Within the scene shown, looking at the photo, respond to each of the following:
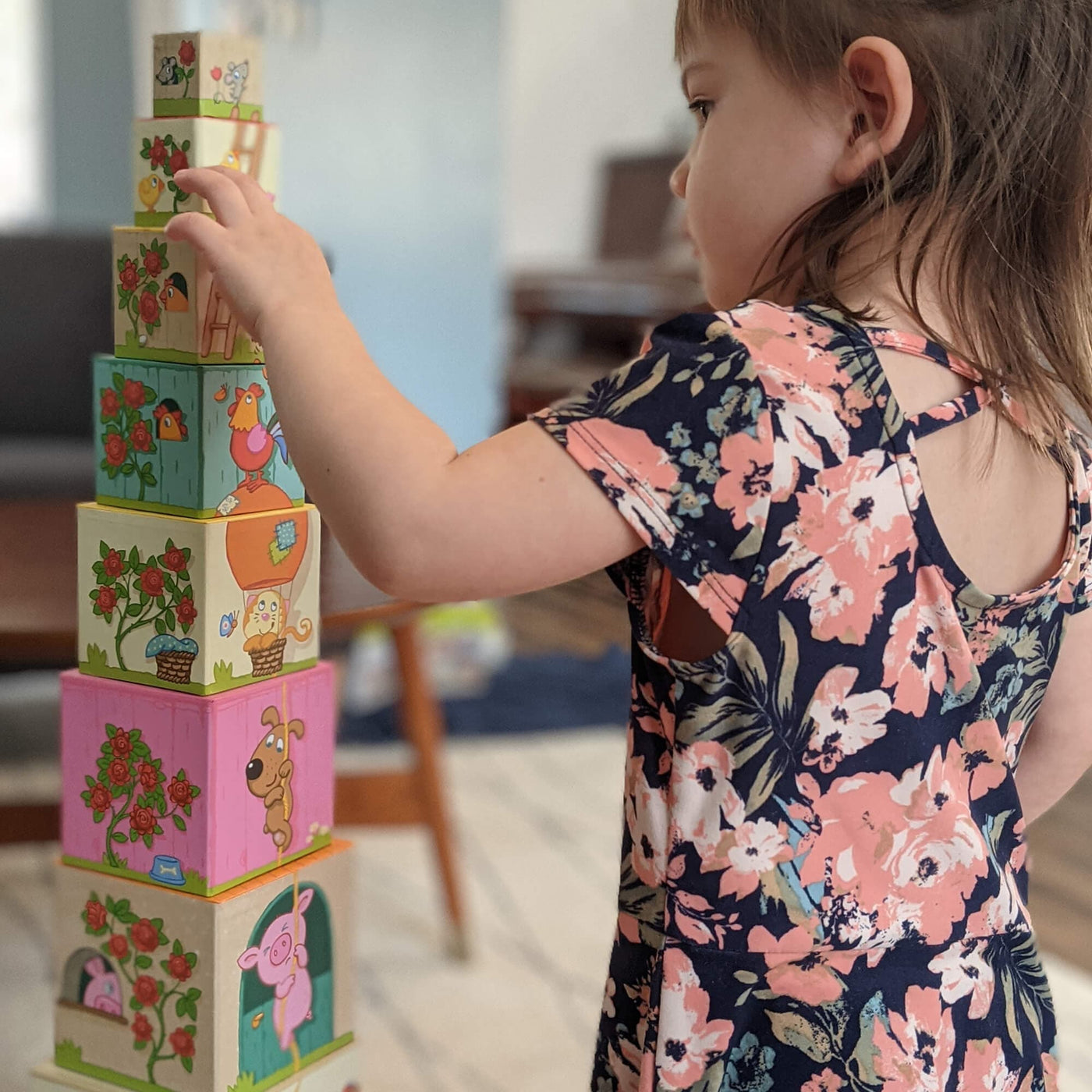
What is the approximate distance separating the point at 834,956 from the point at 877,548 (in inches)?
8.2

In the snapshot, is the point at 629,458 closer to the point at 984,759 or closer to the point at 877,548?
the point at 877,548

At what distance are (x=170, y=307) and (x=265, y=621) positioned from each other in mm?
174

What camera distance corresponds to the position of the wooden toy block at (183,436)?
703mm

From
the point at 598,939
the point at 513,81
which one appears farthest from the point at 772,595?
the point at 513,81

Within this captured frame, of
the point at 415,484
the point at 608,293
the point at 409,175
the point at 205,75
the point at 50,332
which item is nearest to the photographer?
the point at 415,484

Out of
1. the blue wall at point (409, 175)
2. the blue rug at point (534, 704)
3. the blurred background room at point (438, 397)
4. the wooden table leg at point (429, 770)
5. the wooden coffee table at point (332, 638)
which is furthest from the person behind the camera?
the blue wall at point (409, 175)

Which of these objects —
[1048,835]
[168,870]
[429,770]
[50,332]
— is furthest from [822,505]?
[50,332]

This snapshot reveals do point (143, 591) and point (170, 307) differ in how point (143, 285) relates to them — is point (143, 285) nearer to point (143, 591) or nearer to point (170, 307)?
point (170, 307)

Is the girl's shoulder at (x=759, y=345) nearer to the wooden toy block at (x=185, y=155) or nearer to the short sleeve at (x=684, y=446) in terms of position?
the short sleeve at (x=684, y=446)

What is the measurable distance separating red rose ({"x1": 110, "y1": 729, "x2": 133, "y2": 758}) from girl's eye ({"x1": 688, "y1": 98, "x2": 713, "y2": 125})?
1.49 ft

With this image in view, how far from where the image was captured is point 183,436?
71cm

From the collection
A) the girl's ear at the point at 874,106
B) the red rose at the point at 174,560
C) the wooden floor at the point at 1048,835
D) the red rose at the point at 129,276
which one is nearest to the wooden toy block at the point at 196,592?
the red rose at the point at 174,560

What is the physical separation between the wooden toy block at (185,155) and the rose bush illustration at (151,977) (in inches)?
14.8

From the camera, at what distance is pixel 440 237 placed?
2.98 metres
